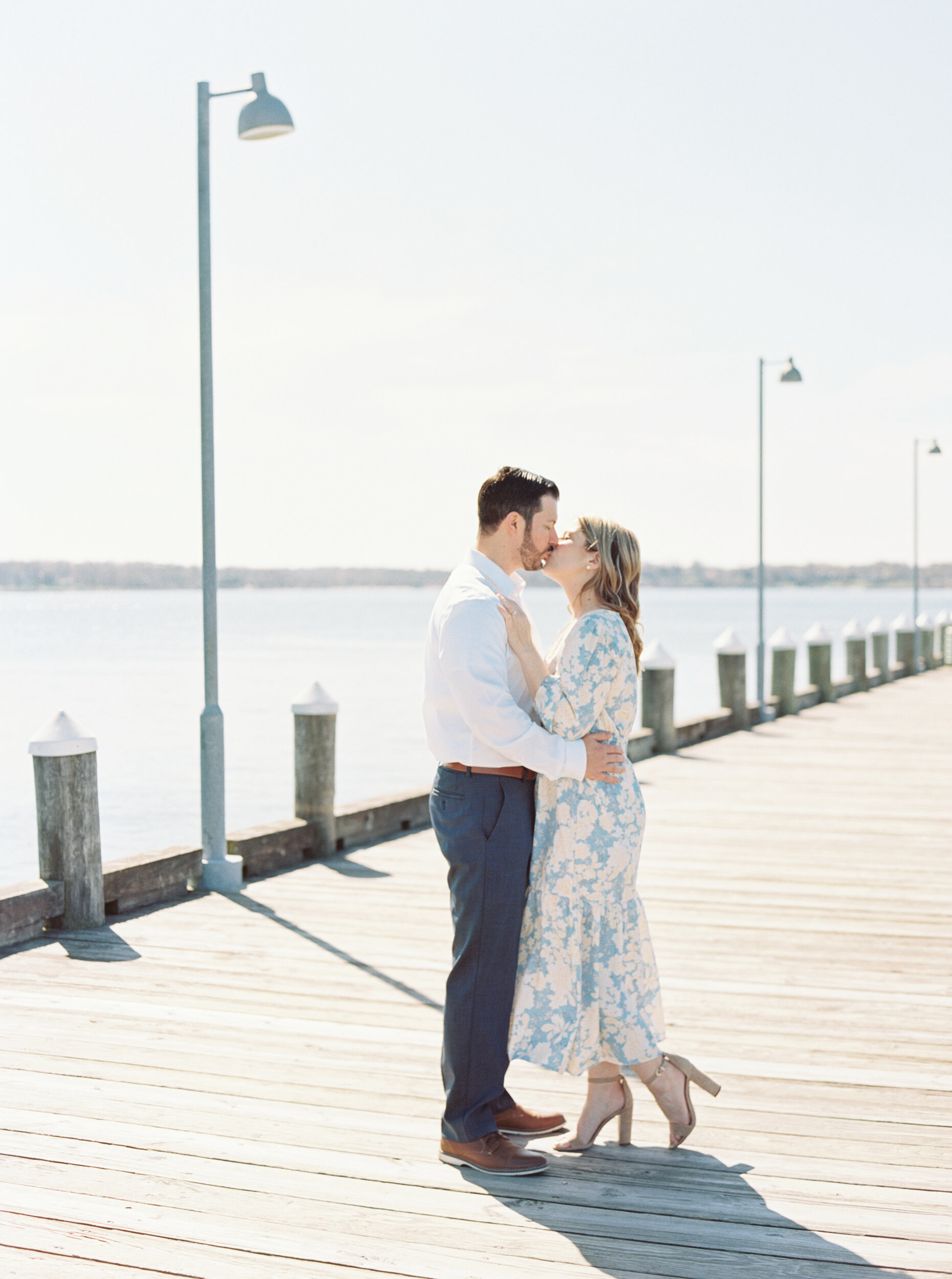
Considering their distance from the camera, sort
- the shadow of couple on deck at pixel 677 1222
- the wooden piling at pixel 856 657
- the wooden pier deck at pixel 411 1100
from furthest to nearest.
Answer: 1. the wooden piling at pixel 856 657
2. the wooden pier deck at pixel 411 1100
3. the shadow of couple on deck at pixel 677 1222

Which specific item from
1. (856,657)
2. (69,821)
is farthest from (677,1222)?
(856,657)

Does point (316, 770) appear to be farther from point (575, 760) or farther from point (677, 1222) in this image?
point (677, 1222)

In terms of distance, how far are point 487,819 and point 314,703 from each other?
4.69 m

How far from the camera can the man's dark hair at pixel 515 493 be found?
11.9ft

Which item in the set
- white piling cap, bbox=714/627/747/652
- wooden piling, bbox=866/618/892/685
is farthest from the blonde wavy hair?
wooden piling, bbox=866/618/892/685

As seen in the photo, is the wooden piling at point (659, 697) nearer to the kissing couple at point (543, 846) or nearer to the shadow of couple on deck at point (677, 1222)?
the kissing couple at point (543, 846)

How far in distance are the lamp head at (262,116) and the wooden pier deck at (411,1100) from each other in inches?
160

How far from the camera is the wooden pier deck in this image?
3184 mm

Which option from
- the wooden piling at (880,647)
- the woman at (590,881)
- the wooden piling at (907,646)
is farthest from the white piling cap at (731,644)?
the woman at (590,881)

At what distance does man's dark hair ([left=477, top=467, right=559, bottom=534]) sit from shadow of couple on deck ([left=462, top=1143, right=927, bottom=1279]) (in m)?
1.81

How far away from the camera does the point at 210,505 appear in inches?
289

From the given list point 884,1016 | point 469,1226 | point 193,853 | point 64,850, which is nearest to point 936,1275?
point 469,1226

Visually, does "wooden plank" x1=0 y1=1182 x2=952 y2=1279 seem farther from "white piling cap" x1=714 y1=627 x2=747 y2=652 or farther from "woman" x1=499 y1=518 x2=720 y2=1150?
"white piling cap" x1=714 y1=627 x2=747 y2=652

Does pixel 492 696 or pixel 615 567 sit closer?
pixel 492 696
